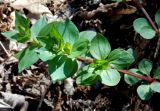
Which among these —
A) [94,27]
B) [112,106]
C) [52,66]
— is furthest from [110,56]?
[94,27]

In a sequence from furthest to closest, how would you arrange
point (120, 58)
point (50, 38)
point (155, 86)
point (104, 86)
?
point (104, 86) → point (155, 86) → point (120, 58) → point (50, 38)

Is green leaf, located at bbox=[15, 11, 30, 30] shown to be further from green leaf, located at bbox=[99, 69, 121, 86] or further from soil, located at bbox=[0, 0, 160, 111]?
soil, located at bbox=[0, 0, 160, 111]

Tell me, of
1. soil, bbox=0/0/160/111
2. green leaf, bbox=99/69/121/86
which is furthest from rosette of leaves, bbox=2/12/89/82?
soil, bbox=0/0/160/111

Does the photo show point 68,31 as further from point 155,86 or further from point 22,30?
point 155,86

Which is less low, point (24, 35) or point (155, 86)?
point (24, 35)

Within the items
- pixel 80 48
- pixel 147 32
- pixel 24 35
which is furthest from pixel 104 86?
pixel 24 35

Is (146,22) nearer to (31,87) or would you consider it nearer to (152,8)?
(152,8)

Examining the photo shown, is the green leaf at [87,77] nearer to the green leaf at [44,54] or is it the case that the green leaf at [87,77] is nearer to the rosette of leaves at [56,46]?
the rosette of leaves at [56,46]
